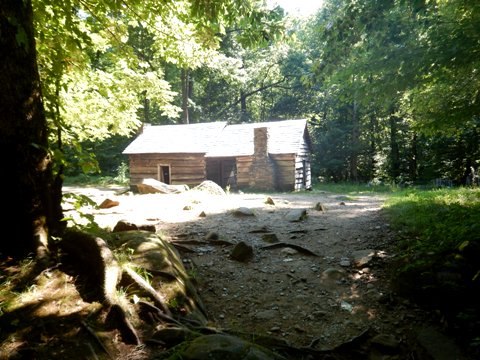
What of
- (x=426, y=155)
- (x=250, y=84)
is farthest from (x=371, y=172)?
(x=250, y=84)

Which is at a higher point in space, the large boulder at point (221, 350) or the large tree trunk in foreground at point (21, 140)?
the large tree trunk in foreground at point (21, 140)

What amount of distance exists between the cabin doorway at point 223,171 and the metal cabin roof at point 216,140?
1.80m

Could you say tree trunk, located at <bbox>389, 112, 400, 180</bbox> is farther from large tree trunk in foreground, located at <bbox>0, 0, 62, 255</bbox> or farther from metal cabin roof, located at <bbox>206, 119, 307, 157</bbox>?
large tree trunk in foreground, located at <bbox>0, 0, 62, 255</bbox>

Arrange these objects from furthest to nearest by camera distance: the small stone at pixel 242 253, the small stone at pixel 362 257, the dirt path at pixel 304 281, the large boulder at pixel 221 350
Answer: the small stone at pixel 242 253 < the small stone at pixel 362 257 < the dirt path at pixel 304 281 < the large boulder at pixel 221 350

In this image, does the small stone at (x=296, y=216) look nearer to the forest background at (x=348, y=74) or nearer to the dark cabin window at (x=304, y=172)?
the forest background at (x=348, y=74)

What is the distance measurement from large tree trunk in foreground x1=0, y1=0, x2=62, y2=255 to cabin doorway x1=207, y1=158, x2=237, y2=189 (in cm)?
2089

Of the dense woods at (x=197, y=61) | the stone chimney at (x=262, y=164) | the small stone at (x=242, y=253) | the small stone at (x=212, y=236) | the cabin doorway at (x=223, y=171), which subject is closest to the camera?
the dense woods at (x=197, y=61)

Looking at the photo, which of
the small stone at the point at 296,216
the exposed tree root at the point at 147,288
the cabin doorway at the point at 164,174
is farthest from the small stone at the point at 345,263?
the cabin doorway at the point at 164,174

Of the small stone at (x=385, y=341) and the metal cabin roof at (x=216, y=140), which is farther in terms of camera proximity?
the metal cabin roof at (x=216, y=140)

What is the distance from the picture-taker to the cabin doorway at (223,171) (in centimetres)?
2484

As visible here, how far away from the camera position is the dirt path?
394cm

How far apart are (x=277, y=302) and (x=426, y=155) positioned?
2542 cm

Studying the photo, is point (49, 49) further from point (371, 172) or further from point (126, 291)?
point (371, 172)

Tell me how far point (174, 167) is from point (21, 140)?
19.9m
